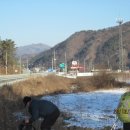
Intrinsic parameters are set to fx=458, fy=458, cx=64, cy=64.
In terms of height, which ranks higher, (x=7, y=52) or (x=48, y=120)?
(x=7, y=52)

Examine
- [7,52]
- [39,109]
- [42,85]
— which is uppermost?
[7,52]

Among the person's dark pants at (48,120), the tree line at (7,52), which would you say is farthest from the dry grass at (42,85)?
the tree line at (7,52)

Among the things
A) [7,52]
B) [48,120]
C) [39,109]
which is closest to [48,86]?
[48,120]

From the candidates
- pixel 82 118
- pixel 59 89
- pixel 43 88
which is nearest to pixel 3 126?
pixel 82 118

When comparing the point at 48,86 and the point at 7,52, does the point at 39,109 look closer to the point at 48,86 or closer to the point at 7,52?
the point at 48,86

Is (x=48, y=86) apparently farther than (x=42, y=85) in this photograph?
Yes

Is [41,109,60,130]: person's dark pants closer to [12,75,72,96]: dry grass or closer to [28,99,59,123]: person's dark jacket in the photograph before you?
[28,99,59,123]: person's dark jacket

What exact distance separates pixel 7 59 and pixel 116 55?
8312 centimetres

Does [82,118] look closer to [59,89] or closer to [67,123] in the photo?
[67,123]

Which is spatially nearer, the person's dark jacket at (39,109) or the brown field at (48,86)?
the person's dark jacket at (39,109)

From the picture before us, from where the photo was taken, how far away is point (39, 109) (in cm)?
1087

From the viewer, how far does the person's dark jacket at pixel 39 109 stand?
419 inches

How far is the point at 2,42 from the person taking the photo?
105m

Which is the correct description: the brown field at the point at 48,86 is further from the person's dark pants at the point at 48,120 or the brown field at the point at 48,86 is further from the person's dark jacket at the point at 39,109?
the person's dark jacket at the point at 39,109
